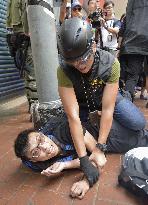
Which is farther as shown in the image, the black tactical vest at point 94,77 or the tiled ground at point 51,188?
the black tactical vest at point 94,77

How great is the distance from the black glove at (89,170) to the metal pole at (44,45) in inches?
46.5

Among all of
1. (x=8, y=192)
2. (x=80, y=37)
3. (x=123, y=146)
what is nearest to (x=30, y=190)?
(x=8, y=192)

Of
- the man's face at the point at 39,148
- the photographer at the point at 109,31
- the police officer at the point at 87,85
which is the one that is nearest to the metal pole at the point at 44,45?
the police officer at the point at 87,85

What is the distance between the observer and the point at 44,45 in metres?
3.23

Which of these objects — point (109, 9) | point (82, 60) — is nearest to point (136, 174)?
point (82, 60)

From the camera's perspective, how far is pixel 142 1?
389 cm

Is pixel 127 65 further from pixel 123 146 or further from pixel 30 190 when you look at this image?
pixel 30 190

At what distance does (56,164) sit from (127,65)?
2174 millimetres

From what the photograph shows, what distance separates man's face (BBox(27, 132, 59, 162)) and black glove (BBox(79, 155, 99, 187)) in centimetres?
31

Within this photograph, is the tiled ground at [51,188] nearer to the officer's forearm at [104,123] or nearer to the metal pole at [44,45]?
the officer's forearm at [104,123]

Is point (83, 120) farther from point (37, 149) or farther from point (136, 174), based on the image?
point (136, 174)

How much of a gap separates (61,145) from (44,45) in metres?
1.13

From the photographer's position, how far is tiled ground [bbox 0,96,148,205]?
2.19m

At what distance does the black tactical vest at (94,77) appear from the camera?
2.46 metres
